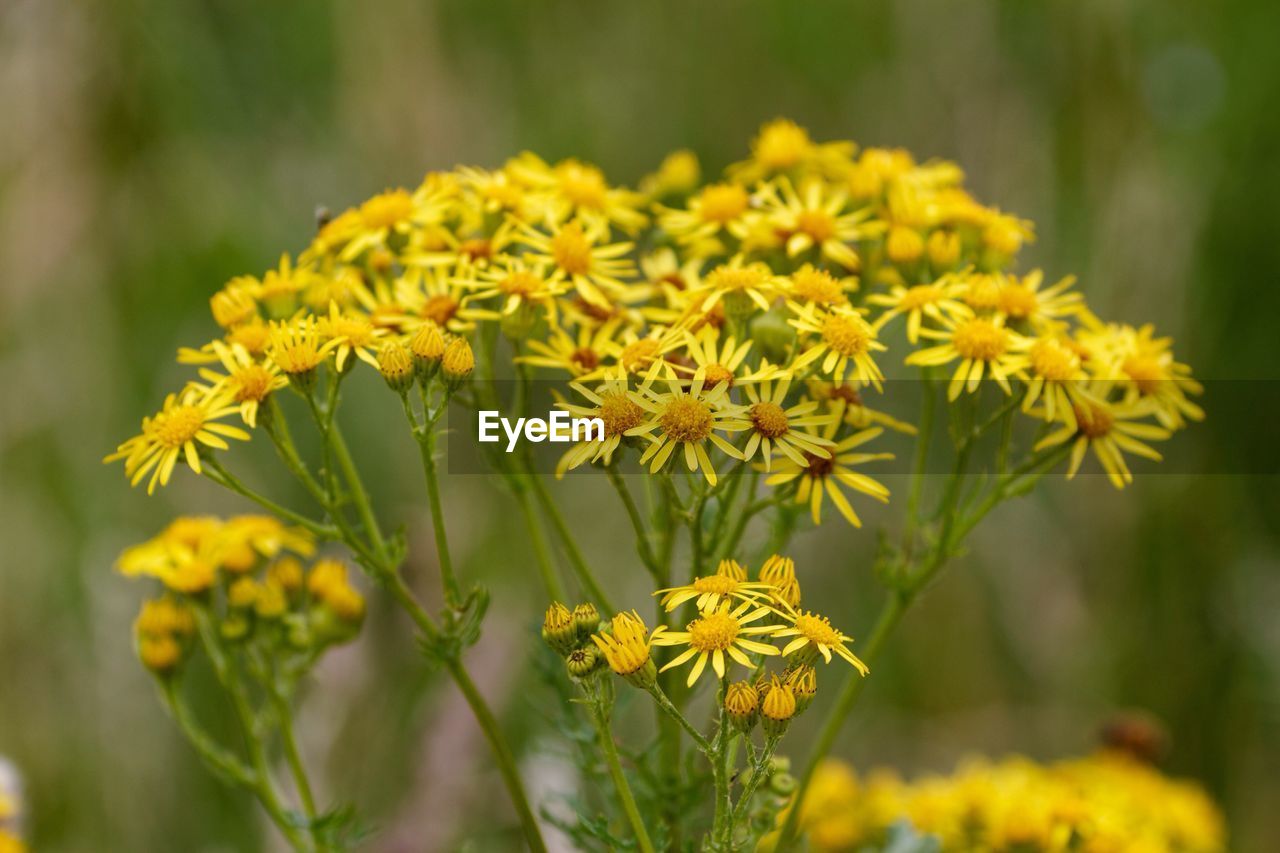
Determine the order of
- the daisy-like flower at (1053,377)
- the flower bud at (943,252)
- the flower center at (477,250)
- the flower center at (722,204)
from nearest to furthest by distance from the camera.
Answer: the daisy-like flower at (1053,377), the flower center at (477,250), the flower bud at (943,252), the flower center at (722,204)

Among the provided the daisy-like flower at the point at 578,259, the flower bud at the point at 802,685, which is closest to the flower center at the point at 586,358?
the daisy-like flower at the point at 578,259

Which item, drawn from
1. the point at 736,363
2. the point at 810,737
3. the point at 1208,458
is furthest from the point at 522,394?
the point at 1208,458

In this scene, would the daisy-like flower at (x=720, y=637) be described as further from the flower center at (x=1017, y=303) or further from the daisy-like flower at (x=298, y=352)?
the flower center at (x=1017, y=303)

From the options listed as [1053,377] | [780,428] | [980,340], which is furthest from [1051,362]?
[780,428]

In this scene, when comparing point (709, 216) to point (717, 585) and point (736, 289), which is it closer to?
point (736, 289)

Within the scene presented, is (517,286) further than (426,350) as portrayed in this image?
Yes

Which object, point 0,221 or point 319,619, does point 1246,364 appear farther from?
point 0,221

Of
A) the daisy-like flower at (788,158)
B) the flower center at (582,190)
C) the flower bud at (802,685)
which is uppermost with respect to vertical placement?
the daisy-like flower at (788,158)
